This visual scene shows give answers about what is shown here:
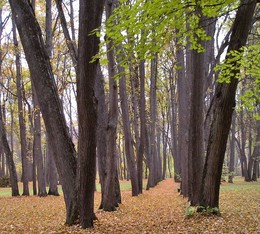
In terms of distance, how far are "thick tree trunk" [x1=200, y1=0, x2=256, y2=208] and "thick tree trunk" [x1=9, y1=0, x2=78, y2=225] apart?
3157 mm

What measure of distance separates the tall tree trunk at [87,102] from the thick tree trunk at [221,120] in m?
2.85

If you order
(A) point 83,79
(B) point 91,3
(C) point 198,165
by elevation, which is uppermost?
(B) point 91,3

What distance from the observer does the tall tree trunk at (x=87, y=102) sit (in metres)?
6.04

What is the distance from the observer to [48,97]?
22.8 feet

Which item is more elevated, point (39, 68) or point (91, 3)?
point (91, 3)

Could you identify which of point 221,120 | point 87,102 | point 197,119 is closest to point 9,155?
point 197,119

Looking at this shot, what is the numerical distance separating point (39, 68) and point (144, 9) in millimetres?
3150

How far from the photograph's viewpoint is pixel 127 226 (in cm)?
753

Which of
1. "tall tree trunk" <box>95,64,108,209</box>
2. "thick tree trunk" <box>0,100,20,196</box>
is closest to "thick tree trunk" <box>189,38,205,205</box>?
"tall tree trunk" <box>95,64,108,209</box>

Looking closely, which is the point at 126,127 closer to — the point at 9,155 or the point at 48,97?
the point at 9,155

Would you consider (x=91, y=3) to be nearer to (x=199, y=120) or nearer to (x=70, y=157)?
(x=70, y=157)

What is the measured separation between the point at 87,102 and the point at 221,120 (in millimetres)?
3137

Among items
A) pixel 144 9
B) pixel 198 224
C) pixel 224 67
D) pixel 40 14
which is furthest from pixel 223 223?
pixel 40 14

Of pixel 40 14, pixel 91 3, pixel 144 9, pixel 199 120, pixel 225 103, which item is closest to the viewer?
Result: pixel 144 9
